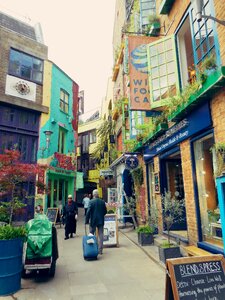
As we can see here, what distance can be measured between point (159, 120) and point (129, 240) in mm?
4727

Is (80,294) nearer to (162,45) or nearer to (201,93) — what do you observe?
(201,93)

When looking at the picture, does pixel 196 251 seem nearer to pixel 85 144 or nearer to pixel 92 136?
pixel 92 136

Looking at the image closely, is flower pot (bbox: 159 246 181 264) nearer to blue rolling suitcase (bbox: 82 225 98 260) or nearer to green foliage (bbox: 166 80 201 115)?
blue rolling suitcase (bbox: 82 225 98 260)

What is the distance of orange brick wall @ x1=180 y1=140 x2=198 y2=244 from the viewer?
6.47 metres

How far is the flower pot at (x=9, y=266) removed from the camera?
440 cm

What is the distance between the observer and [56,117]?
1772cm

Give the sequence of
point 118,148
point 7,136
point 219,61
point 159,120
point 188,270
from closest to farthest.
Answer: point 188,270 → point 219,61 → point 159,120 → point 7,136 → point 118,148

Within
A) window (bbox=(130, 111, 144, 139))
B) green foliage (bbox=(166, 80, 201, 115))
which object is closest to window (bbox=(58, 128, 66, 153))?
window (bbox=(130, 111, 144, 139))

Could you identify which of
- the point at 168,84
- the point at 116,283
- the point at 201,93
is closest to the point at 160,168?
the point at 168,84

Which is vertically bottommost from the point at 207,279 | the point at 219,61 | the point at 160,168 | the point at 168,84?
the point at 207,279

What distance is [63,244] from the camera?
29.5 ft

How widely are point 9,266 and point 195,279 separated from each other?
3.27 metres

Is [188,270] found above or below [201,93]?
below

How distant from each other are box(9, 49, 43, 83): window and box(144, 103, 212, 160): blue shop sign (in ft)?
36.2
